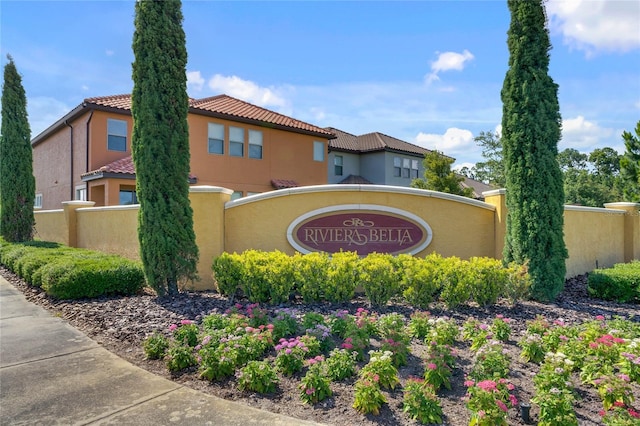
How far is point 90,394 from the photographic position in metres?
4.09

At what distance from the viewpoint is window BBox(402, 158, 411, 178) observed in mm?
30114

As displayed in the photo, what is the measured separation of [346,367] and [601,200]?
35658mm

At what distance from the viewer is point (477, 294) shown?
6.70m

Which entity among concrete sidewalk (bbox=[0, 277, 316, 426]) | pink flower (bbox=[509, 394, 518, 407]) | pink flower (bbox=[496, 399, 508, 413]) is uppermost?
pink flower (bbox=[496, 399, 508, 413])

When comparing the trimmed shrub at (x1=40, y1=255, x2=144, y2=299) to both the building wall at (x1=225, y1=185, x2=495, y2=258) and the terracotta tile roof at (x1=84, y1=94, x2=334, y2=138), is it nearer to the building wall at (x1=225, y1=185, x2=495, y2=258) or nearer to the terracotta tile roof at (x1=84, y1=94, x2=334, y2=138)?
the building wall at (x1=225, y1=185, x2=495, y2=258)

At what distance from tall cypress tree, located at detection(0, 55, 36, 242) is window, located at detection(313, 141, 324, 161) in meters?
12.6

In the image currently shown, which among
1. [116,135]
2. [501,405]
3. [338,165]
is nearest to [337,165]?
[338,165]

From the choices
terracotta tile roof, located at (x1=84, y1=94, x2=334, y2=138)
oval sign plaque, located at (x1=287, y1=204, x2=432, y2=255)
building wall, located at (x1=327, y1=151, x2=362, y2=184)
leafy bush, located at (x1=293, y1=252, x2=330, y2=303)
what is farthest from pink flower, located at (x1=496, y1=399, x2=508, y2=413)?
building wall, located at (x1=327, y1=151, x2=362, y2=184)

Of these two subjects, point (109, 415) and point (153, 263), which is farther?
point (153, 263)

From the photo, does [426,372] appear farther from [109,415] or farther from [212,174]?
[212,174]

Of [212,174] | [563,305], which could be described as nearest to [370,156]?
[212,174]

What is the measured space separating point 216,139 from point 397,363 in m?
15.6

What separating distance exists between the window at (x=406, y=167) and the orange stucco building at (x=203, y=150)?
30.9 ft

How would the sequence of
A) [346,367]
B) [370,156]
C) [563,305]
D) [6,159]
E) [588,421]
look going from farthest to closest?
[370,156] < [6,159] < [563,305] < [346,367] < [588,421]
